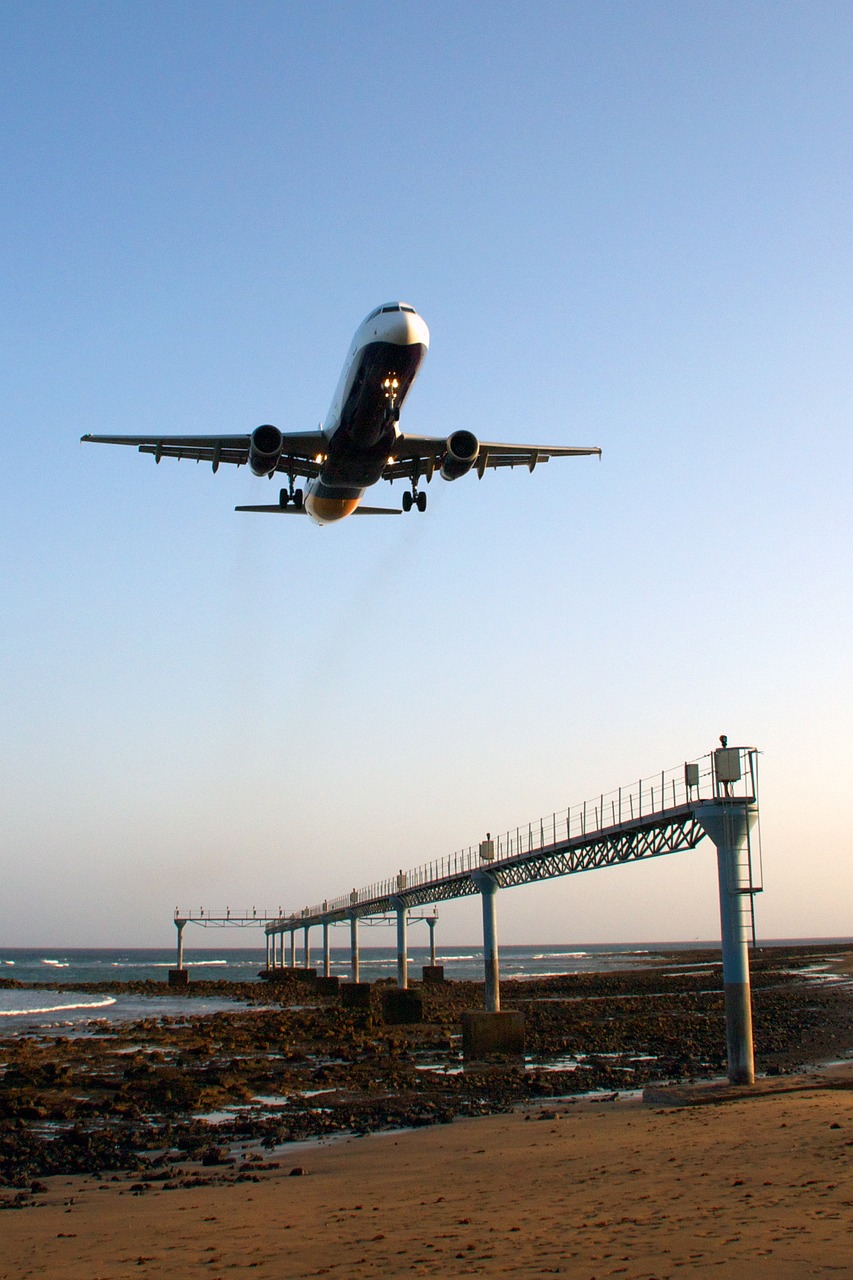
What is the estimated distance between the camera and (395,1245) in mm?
12500

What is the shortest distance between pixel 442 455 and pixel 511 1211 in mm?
29551

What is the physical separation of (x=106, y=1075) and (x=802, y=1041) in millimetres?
24329

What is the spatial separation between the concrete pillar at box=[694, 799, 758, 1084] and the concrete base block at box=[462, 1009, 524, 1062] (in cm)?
1256

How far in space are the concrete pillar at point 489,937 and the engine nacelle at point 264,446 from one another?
20.8 m

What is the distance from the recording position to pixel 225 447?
133 ft

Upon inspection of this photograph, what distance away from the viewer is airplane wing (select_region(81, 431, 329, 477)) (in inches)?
1538

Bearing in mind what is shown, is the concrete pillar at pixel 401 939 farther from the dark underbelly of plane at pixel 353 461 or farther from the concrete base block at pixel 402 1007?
the dark underbelly of plane at pixel 353 461

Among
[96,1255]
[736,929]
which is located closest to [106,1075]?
[736,929]

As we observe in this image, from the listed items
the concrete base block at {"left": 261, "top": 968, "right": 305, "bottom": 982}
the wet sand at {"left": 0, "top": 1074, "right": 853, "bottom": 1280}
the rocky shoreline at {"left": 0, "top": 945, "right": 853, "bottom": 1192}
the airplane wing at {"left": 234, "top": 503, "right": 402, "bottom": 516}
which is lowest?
the concrete base block at {"left": 261, "top": 968, "right": 305, "bottom": 982}

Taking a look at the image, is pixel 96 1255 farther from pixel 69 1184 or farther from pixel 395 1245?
pixel 69 1184

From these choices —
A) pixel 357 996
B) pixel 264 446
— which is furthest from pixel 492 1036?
pixel 357 996

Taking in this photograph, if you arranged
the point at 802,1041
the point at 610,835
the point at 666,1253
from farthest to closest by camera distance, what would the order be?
the point at 802,1041, the point at 610,835, the point at 666,1253

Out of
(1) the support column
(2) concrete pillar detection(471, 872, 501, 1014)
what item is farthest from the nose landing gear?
(1) the support column

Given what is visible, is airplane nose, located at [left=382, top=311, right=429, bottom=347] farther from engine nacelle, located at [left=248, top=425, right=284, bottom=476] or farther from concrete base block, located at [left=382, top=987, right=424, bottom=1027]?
concrete base block, located at [left=382, top=987, right=424, bottom=1027]
